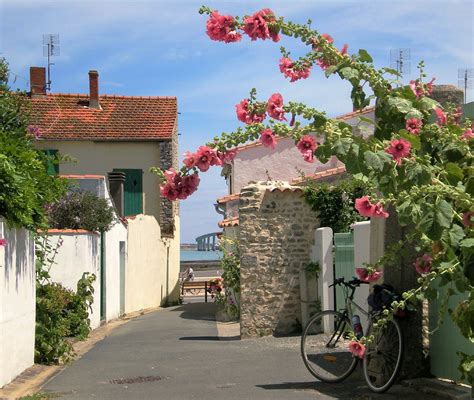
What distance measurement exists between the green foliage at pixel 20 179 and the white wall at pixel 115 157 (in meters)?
21.8

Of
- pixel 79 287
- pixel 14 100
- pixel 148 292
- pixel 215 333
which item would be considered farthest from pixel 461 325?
pixel 148 292

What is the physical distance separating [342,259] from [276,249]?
2.16m

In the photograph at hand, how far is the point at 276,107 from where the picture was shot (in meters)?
5.07

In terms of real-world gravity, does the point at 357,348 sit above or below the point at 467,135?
below

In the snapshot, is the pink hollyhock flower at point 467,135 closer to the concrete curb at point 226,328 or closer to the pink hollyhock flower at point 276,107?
the pink hollyhock flower at point 276,107

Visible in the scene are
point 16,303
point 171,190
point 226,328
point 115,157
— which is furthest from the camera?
point 115,157

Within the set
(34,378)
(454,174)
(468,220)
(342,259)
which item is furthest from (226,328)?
(468,220)

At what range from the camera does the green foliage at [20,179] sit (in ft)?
32.4

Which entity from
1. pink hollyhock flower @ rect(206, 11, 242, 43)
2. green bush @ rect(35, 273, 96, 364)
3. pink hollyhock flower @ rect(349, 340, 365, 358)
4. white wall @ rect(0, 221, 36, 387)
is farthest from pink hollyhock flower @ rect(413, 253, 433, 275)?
green bush @ rect(35, 273, 96, 364)

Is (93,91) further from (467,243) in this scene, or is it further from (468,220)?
(467,243)

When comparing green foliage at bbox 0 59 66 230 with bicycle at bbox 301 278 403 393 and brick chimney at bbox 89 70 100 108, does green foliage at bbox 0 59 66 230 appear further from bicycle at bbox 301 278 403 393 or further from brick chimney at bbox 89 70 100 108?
brick chimney at bbox 89 70 100 108

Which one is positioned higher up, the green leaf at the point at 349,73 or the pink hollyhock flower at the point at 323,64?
the pink hollyhock flower at the point at 323,64

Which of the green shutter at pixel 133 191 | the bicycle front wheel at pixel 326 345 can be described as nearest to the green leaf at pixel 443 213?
the bicycle front wheel at pixel 326 345

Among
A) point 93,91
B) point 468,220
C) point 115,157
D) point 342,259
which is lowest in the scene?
point 342,259
